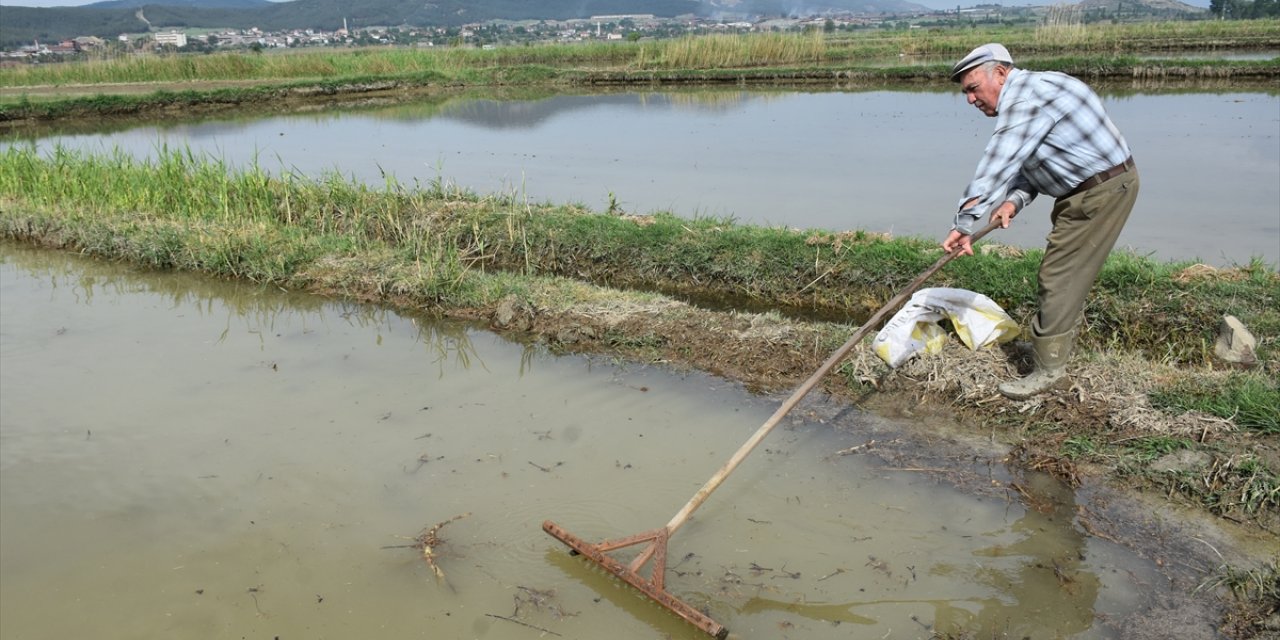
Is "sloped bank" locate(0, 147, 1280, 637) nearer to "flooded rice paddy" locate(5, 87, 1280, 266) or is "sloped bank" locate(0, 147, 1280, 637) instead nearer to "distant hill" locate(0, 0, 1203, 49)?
"flooded rice paddy" locate(5, 87, 1280, 266)

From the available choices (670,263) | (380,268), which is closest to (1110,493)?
(670,263)

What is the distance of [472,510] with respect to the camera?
3.37 meters

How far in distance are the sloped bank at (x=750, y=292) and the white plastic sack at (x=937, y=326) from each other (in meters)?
0.09

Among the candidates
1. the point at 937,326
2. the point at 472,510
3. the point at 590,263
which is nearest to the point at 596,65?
the point at 590,263

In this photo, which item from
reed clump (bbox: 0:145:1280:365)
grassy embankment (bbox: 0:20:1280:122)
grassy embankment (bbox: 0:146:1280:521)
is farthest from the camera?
grassy embankment (bbox: 0:20:1280:122)

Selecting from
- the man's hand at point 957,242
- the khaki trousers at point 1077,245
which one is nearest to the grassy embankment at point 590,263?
the khaki trousers at point 1077,245

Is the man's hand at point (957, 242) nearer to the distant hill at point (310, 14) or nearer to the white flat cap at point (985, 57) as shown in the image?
the white flat cap at point (985, 57)

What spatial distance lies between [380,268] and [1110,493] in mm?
4713

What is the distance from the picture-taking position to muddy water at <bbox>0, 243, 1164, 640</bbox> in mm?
2809

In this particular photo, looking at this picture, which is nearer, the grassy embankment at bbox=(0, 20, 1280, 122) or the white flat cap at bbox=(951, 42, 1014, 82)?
the white flat cap at bbox=(951, 42, 1014, 82)

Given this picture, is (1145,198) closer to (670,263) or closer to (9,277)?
(670,263)

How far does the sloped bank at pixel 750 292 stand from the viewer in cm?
334

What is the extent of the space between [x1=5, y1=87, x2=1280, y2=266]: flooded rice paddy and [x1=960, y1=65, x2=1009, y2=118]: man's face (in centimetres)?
297

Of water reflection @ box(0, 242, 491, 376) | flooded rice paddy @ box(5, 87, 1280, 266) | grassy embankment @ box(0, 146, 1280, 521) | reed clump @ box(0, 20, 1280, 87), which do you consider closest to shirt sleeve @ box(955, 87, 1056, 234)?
grassy embankment @ box(0, 146, 1280, 521)
